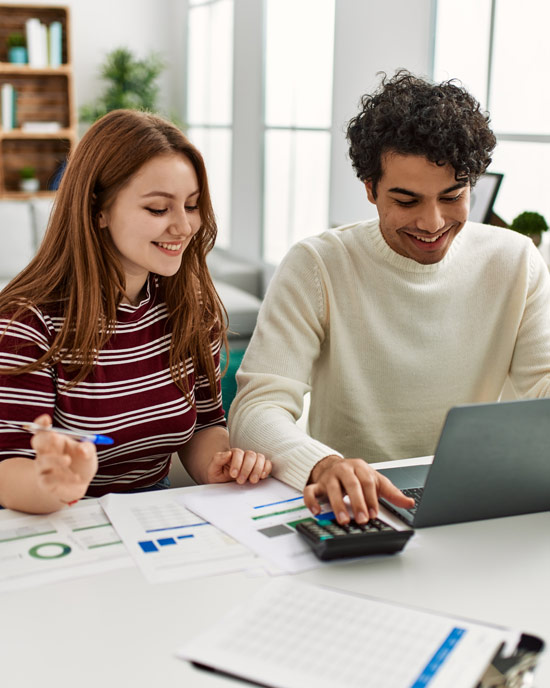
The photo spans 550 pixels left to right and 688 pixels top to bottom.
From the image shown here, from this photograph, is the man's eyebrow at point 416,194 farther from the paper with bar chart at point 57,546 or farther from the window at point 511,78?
the window at point 511,78

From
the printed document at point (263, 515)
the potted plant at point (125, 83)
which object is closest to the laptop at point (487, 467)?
the printed document at point (263, 515)

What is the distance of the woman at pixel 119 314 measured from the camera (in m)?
1.33

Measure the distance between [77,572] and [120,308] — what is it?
23.0 inches

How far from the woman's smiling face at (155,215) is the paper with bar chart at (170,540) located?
43 cm

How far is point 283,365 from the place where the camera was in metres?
1.55

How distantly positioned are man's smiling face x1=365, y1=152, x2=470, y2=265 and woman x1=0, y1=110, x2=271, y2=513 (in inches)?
13.3

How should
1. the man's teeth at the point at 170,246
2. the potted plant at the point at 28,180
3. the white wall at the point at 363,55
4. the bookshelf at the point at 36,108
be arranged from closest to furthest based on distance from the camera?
the man's teeth at the point at 170,246 < the white wall at the point at 363,55 < the bookshelf at the point at 36,108 < the potted plant at the point at 28,180

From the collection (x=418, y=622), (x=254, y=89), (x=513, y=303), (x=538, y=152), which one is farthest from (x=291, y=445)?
(x=254, y=89)

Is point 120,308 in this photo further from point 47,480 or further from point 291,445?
point 47,480

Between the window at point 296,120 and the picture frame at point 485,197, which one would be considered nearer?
the picture frame at point 485,197

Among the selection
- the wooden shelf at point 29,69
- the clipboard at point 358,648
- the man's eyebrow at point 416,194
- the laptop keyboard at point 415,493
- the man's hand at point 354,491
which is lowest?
the laptop keyboard at point 415,493

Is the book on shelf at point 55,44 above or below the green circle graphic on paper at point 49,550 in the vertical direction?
above

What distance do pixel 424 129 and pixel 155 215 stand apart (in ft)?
1.63

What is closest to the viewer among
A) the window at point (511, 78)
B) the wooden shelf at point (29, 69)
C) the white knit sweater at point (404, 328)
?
the white knit sweater at point (404, 328)
